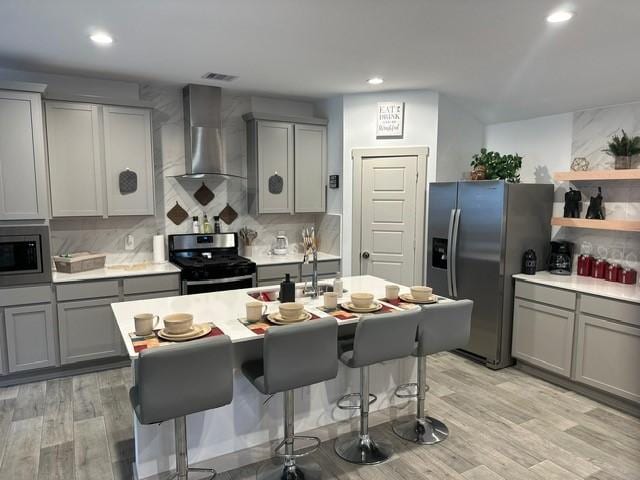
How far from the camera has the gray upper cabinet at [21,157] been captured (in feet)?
11.5

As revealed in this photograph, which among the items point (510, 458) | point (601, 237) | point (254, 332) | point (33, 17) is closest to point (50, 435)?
point (254, 332)

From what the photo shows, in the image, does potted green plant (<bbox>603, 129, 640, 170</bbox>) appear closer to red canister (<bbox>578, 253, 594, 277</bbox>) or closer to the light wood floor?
red canister (<bbox>578, 253, 594, 277</bbox>)

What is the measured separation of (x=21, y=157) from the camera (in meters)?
3.57

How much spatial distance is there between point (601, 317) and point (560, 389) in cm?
74

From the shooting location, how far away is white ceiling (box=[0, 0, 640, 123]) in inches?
99.1

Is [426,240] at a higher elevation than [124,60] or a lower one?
lower

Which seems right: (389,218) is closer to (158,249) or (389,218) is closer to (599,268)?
(599,268)

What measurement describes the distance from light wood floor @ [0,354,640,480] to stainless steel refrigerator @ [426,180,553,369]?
0.46m

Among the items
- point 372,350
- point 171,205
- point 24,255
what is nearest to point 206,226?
point 171,205

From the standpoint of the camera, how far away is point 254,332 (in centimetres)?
229

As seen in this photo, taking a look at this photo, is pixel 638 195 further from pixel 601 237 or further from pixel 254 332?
pixel 254 332

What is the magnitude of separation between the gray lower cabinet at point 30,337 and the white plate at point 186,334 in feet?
7.04

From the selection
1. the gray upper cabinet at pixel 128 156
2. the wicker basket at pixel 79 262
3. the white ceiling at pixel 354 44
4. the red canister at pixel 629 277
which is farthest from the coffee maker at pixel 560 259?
the wicker basket at pixel 79 262

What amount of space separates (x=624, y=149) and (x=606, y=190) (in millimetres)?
441
